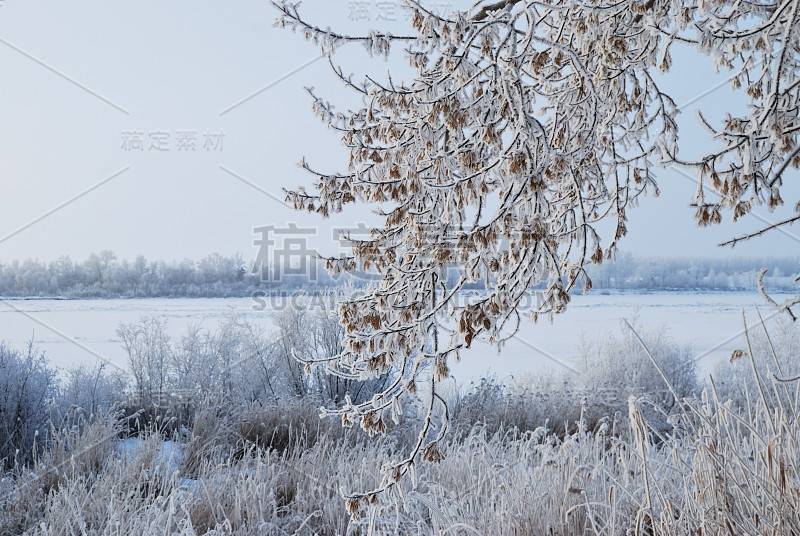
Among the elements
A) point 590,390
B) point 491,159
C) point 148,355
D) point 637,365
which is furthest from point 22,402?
point 637,365

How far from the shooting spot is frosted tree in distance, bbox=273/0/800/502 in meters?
1.49

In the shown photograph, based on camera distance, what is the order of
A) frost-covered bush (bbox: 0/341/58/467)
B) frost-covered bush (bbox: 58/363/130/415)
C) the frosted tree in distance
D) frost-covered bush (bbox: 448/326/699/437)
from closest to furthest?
1. the frosted tree in distance
2. frost-covered bush (bbox: 0/341/58/467)
3. frost-covered bush (bbox: 58/363/130/415)
4. frost-covered bush (bbox: 448/326/699/437)

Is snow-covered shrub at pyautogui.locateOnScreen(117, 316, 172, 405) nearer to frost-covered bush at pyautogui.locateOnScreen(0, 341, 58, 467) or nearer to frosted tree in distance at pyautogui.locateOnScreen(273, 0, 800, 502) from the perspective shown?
frost-covered bush at pyautogui.locateOnScreen(0, 341, 58, 467)

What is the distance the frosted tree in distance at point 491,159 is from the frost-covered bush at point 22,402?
3619mm

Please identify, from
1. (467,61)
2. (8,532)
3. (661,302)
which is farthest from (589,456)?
(661,302)

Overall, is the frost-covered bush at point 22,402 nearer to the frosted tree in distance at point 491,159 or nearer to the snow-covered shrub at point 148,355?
the snow-covered shrub at point 148,355

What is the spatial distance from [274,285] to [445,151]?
8930 millimetres

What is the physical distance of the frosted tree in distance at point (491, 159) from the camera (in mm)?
1492

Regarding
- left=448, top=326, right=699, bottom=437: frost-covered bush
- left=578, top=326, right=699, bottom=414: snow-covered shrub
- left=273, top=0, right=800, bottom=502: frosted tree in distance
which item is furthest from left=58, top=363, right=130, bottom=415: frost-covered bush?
left=578, top=326, right=699, bottom=414: snow-covered shrub

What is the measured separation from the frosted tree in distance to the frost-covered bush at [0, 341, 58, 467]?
362 cm

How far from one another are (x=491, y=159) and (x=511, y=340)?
22.5 feet

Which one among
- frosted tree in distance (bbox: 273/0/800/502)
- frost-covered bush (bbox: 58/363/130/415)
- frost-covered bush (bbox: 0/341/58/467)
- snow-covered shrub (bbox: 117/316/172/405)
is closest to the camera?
frosted tree in distance (bbox: 273/0/800/502)

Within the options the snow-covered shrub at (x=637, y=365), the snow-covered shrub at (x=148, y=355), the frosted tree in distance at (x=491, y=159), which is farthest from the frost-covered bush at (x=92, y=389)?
the snow-covered shrub at (x=637, y=365)

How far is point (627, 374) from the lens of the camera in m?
6.92
